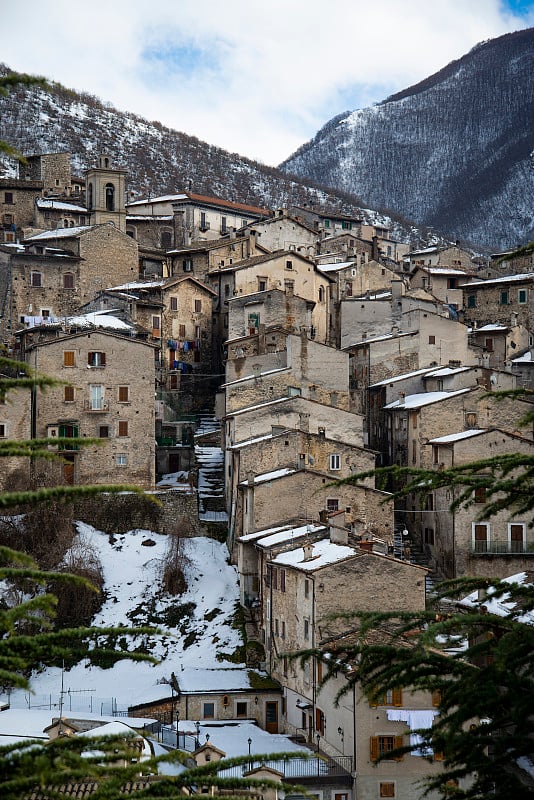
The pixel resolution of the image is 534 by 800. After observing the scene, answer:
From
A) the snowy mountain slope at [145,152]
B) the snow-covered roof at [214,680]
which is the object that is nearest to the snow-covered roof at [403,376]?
the snow-covered roof at [214,680]

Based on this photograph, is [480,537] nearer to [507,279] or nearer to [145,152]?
[507,279]

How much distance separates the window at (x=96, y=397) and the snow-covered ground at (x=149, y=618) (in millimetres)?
5693

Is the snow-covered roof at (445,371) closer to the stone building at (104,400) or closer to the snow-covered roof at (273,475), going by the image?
the snow-covered roof at (273,475)

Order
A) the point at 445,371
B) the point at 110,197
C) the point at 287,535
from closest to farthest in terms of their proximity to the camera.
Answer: the point at 287,535 < the point at 445,371 < the point at 110,197

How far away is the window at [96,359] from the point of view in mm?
61406

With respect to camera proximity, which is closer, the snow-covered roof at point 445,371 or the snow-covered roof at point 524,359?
the snow-covered roof at point 445,371

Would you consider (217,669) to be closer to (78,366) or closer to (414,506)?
(414,506)

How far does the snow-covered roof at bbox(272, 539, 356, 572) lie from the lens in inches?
1752

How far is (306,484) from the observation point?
171 ft

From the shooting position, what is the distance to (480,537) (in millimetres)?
52750

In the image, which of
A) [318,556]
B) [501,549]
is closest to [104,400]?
[318,556]

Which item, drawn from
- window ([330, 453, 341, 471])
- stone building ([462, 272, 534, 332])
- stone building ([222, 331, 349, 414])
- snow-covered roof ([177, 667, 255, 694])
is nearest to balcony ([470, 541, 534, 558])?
window ([330, 453, 341, 471])

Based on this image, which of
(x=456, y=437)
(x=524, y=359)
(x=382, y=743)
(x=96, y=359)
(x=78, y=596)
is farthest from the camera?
(x=524, y=359)

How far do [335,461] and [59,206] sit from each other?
4510 cm
